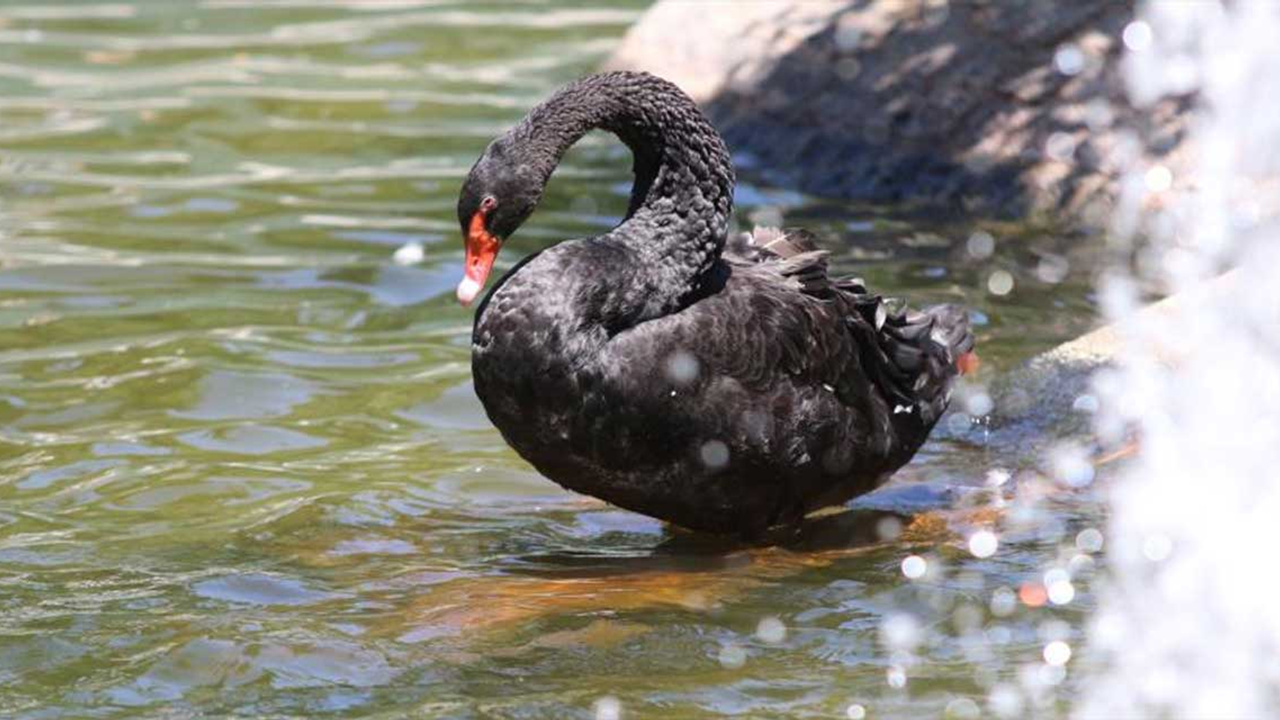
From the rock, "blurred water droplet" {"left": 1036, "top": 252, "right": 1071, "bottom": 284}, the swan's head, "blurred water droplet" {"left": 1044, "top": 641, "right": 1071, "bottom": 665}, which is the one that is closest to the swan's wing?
the swan's head

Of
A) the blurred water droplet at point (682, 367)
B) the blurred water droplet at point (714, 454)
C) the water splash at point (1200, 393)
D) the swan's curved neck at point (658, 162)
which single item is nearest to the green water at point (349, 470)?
the water splash at point (1200, 393)

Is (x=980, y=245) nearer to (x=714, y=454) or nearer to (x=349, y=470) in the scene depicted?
(x=349, y=470)

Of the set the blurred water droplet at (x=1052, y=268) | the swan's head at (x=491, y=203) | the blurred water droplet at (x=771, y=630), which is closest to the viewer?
the blurred water droplet at (x=771, y=630)

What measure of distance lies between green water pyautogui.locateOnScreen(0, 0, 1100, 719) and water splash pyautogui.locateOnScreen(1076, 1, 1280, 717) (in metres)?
0.18

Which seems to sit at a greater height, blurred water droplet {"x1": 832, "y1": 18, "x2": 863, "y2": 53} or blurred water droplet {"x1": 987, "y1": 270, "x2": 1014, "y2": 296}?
blurred water droplet {"x1": 832, "y1": 18, "x2": 863, "y2": 53}

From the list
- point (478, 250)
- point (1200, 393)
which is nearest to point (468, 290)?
point (478, 250)

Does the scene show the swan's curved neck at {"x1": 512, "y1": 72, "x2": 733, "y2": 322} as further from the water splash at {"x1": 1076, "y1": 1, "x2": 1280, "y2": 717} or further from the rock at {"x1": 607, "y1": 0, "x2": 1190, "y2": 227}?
the rock at {"x1": 607, "y1": 0, "x2": 1190, "y2": 227}

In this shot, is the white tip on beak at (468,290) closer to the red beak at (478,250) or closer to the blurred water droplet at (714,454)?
the red beak at (478,250)

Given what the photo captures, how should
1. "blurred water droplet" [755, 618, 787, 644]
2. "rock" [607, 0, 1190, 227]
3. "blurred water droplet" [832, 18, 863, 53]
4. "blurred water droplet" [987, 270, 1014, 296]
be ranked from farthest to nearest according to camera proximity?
"blurred water droplet" [832, 18, 863, 53] < "rock" [607, 0, 1190, 227] < "blurred water droplet" [987, 270, 1014, 296] < "blurred water droplet" [755, 618, 787, 644]

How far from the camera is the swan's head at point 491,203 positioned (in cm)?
573

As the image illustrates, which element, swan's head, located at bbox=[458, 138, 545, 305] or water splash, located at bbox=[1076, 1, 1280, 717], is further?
swan's head, located at bbox=[458, 138, 545, 305]

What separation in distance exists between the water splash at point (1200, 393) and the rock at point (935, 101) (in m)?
0.17

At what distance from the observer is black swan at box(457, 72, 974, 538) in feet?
18.4

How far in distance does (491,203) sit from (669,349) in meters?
0.60
